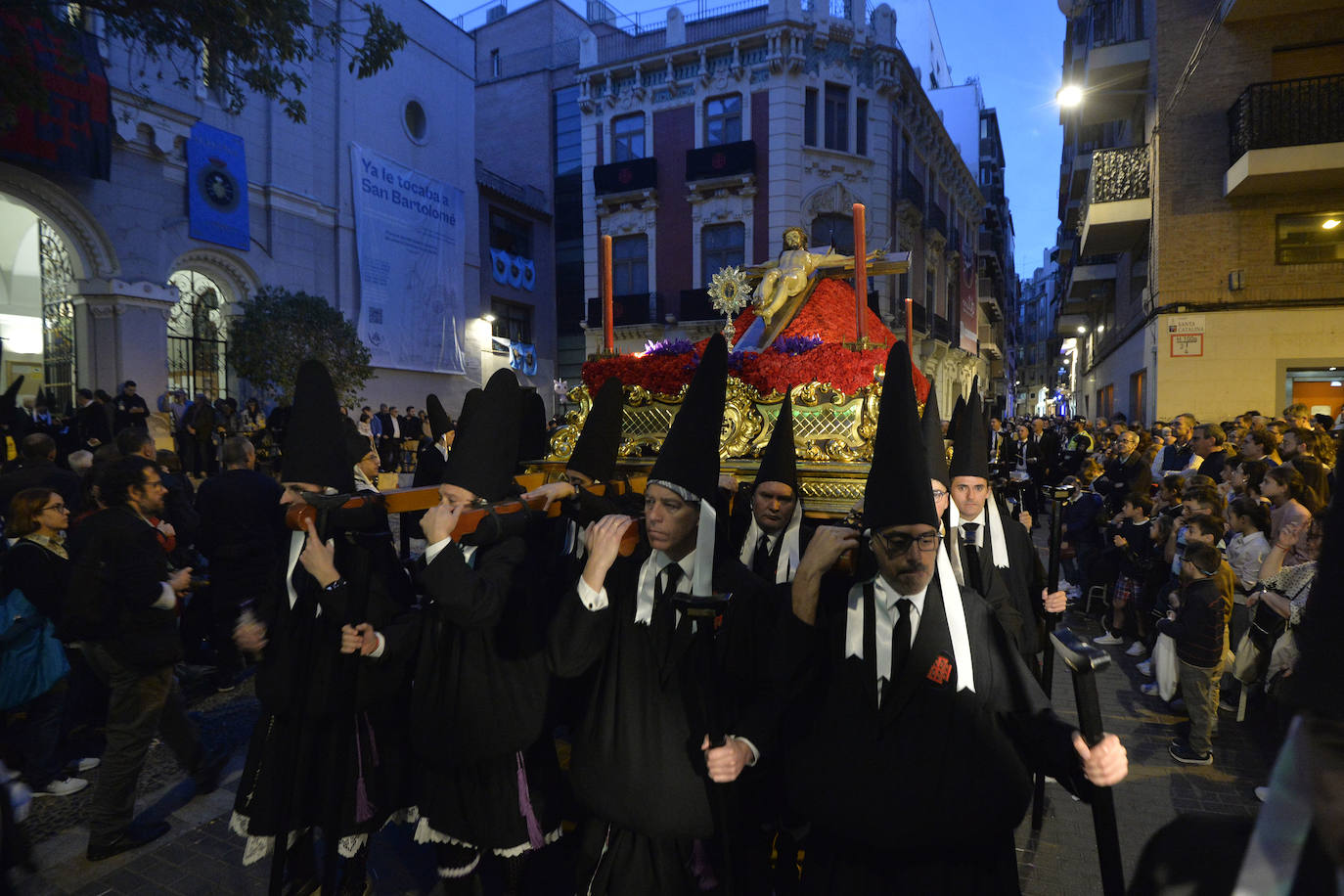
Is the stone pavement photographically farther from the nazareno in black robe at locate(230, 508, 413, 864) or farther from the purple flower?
the purple flower

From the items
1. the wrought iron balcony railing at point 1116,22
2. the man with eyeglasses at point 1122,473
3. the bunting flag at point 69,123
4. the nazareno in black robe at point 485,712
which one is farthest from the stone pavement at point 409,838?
the wrought iron balcony railing at point 1116,22

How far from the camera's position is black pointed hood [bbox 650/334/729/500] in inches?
100

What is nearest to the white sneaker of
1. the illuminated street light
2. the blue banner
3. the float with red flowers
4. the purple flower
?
the float with red flowers

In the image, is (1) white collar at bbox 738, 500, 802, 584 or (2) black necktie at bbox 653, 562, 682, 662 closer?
(2) black necktie at bbox 653, 562, 682, 662

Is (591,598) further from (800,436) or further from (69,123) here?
(69,123)

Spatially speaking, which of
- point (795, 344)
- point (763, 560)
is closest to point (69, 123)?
point (795, 344)

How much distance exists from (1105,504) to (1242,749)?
182 inches

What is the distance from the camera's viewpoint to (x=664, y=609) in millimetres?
2525

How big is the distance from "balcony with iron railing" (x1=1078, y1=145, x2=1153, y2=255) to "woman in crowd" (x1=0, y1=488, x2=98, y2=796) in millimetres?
17282

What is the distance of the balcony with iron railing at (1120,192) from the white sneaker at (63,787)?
17665 mm

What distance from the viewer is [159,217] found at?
1551cm

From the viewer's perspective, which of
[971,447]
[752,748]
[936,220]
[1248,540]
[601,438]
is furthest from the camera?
[936,220]

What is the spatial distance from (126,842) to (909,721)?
151 inches

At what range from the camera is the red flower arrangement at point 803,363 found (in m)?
4.35
